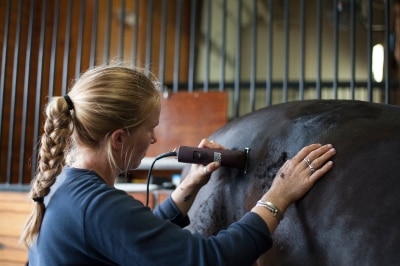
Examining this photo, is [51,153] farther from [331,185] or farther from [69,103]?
[331,185]

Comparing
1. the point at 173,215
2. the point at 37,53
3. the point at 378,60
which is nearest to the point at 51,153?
the point at 173,215

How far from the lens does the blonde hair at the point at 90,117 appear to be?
2.57 feet

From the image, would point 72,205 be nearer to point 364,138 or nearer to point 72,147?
point 72,147

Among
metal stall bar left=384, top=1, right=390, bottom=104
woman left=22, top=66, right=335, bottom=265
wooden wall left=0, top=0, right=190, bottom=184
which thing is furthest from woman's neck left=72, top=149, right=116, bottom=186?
wooden wall left=0, top=0, right=190, bottom=184

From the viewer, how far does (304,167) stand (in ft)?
2.31

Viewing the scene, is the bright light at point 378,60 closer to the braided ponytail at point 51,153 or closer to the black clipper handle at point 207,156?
the black clipper handle at point 207,156

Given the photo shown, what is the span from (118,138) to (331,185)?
13.5 inches

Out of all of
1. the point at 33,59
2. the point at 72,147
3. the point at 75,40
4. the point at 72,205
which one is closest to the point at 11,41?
the point at 33,59

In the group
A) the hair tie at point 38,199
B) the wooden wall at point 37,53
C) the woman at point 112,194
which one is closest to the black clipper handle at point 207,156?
the woman at point 112,194

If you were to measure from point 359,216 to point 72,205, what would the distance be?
40 centimetres

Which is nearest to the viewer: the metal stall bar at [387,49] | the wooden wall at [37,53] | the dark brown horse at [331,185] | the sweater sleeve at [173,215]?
the dark brown horse at [331,185]

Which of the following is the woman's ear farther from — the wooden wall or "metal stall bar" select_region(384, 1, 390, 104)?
the wooden wall

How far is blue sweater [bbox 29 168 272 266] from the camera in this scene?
0.67 m

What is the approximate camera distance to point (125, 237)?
0.67m
